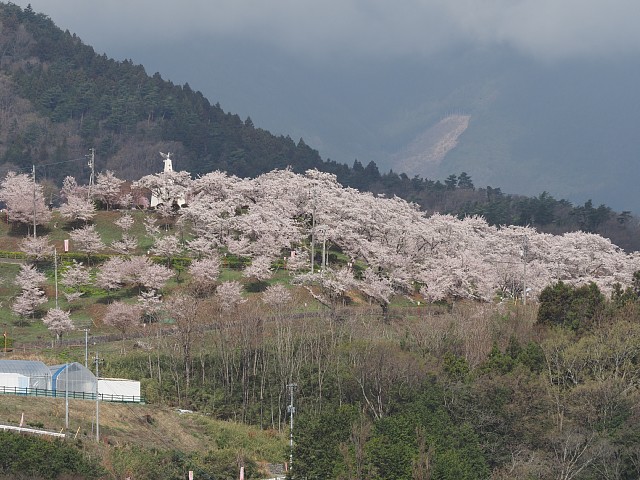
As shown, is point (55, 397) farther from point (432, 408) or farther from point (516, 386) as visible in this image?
point (516, 386)

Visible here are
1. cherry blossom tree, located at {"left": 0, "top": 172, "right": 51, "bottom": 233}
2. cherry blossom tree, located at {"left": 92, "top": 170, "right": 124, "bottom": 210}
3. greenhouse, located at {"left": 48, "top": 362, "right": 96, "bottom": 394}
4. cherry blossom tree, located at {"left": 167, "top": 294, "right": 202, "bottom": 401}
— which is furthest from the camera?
cherry blossom tree, located at {"left": 92, "top": 170, "right": 124, "bottom": 210}

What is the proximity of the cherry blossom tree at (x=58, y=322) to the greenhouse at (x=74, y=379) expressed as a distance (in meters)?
14.8

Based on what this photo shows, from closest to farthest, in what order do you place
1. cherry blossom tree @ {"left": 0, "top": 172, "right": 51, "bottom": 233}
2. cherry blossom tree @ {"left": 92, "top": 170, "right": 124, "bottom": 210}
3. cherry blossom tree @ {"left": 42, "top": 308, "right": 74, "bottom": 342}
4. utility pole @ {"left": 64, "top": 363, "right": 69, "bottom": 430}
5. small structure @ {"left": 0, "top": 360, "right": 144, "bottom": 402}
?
utility pole @ {"left": 64, "top": 363, "right": 69, "bottom": 430}
small structure @ {"left": 0, "top": 360, "right": 144, "bottom": 402}
cherry blossom tree @ {"left": 42, "top": 308, "right": 74, "bottom": 342}
cherry blossom tree @ {"left": 0, "top": 172, "right": 51, "bottom": 233}
cherry blossom tree @ {"left": 92, "top": 170, "right": 124, "bottom": 210}

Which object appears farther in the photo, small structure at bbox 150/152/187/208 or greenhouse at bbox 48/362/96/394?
small structure at bbox 150/152/187/208

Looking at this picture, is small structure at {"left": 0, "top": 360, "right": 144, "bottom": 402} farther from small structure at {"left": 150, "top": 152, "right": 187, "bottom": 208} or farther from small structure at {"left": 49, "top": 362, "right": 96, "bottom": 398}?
small structure at {"left": 150, "top": 152, "right": 187, "bottom": 208}

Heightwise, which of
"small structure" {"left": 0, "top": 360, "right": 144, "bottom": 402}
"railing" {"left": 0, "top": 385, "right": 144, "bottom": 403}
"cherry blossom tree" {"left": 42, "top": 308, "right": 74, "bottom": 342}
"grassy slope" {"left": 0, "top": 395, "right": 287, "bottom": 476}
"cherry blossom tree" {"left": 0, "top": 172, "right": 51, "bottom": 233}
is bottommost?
"grassy slope" {"left": 0, "top": 395, "right": 287, "bottom": 476}

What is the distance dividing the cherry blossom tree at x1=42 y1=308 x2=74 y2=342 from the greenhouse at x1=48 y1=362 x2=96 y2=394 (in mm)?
14846

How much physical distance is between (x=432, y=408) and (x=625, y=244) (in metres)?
100.0

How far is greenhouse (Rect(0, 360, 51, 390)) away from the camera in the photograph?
63.8 meters

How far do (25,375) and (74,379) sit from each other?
2537mm

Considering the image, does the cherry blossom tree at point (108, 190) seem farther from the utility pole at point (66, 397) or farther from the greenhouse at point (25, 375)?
the utility pole at point (66, 397)

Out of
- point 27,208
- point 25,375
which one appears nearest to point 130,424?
point 25,375

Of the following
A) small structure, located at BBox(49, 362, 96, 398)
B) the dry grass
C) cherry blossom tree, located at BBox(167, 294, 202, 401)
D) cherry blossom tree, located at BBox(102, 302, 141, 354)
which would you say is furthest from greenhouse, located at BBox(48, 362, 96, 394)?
cherry blossom tree, located at BBox(102, 302, 141, 354)

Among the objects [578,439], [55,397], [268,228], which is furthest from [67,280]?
[578,439]
